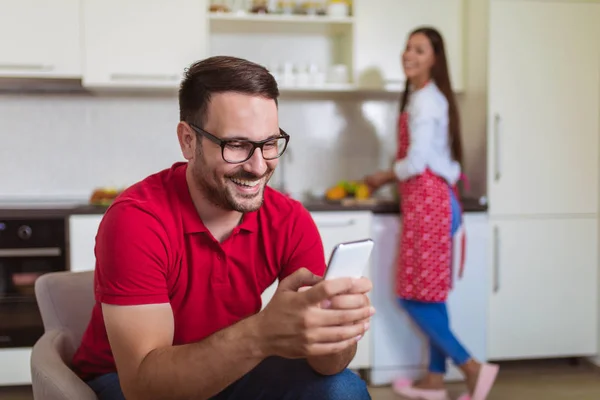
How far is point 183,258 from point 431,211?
1600 millimetres

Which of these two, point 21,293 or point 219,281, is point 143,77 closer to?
point 21,293

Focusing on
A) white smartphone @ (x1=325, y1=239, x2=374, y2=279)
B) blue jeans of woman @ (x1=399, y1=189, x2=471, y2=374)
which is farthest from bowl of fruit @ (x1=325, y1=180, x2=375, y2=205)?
white smartphone @ (x1=325, y1=239, x2=374, y2=279)

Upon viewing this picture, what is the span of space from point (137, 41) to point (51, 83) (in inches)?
20.8

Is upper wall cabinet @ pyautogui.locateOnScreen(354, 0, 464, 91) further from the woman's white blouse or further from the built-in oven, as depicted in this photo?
the built-in oven

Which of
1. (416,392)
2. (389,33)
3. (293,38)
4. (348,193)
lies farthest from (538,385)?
(293,38)

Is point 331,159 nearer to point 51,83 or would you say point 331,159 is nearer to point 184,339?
point 51,83

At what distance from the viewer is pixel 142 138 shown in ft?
10.8

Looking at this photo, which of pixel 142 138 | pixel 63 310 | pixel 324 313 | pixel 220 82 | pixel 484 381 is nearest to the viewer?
pixel 324 313

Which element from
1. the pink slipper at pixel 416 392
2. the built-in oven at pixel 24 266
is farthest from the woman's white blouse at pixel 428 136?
the built-in oven at pixel 24 266

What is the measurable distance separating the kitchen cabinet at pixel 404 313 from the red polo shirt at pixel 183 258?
1472 millimetres

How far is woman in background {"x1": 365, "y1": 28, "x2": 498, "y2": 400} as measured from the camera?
8.91 feet

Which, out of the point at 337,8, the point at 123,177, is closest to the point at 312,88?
the point at 337,8

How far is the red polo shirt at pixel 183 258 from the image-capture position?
1183 mm

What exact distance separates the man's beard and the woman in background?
59.4 inches
